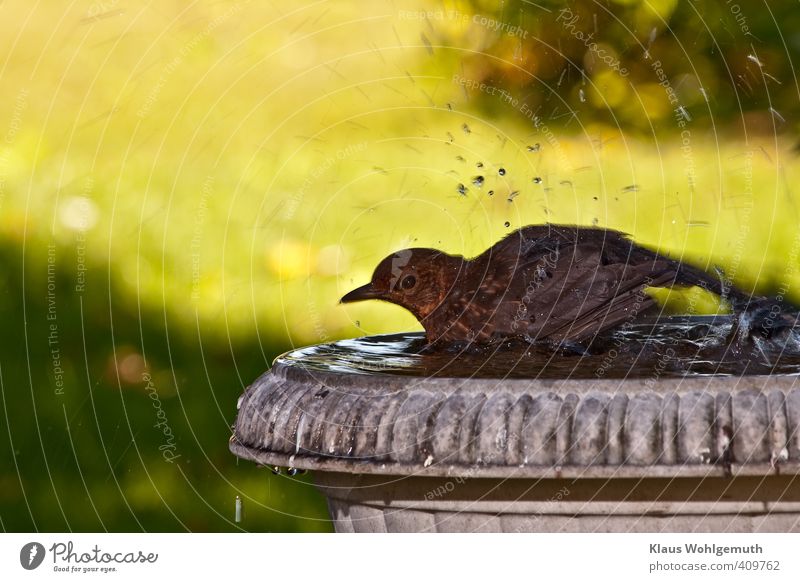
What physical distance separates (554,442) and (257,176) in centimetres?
402

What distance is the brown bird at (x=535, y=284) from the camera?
3.13 meters

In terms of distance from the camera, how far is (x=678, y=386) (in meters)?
2.56

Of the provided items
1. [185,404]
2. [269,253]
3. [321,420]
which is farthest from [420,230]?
[321,420]

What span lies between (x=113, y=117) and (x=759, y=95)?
3507 millimetres

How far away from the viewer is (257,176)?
20.6 feet

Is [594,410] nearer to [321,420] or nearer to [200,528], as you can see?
[321,420]
